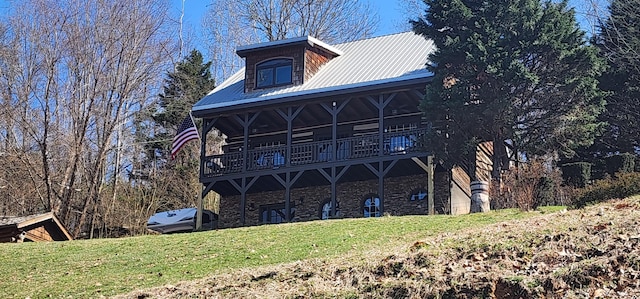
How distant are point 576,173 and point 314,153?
808cm

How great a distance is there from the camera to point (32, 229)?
1005 inches

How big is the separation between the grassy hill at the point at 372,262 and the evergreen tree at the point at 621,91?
762cm

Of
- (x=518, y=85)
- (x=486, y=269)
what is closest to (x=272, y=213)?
(x=518, y=85)

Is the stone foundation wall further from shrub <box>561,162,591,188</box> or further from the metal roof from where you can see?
shrub <box>561,162,591,188</box>

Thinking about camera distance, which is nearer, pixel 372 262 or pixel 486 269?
pixel 486 269

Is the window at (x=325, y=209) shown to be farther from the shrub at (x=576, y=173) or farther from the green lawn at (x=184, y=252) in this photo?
the shrub at (x=576, y=173)

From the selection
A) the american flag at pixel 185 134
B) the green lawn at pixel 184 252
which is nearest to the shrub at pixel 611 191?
the green lawn at pixel 184 252

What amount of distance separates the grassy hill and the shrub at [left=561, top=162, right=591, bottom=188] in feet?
17.7

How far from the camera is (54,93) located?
31.8 m

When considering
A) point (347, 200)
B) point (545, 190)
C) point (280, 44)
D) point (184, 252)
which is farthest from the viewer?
point (280, 44)

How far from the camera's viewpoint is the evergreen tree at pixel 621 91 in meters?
25.0

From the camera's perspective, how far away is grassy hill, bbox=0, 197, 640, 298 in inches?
387

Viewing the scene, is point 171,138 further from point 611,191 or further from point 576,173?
point 611,191

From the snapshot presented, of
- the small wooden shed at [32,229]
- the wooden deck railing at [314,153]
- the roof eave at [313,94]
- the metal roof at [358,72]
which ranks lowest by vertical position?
the small wooden shed at [32,229]
